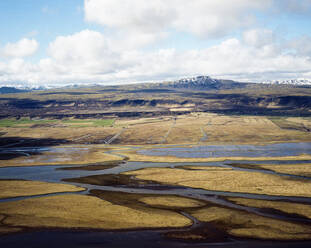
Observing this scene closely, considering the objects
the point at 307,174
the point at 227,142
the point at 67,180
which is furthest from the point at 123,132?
the point at 307,174

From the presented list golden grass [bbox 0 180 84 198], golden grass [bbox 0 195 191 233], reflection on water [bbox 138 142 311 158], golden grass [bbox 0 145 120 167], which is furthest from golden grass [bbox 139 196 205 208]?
reflection on water [bbox 138 142 311 158]

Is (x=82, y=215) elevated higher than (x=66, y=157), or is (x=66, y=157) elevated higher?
(x=82, y=215)

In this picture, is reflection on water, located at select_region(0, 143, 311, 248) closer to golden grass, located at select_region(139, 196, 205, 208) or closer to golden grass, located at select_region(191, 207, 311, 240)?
golden grass, located at select_region(191, 207, 311, 240)

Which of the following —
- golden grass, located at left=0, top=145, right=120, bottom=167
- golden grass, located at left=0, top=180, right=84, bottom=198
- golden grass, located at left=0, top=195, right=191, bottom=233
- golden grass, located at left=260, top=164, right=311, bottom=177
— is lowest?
golden grass, located at left=0, top=145, right=120, bottom=167

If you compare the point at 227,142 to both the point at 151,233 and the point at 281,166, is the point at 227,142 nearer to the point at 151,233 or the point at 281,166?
the point at 281,166

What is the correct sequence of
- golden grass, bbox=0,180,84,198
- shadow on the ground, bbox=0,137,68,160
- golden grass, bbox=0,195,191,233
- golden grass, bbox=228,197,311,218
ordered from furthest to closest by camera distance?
shadow on the ground, bbox=0,137,68,160 → golden grass, bbox=0,180,84,198 → golden grass, bbox=228,197,311,218 → golden grass, bbox=0,195,191,233

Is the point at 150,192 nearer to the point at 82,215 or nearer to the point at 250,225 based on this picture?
the point at 82,215

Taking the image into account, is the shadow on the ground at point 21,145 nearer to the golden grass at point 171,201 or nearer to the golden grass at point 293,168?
the golden grass at point 171,201

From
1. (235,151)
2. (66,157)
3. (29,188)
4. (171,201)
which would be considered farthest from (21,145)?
(171,201)
